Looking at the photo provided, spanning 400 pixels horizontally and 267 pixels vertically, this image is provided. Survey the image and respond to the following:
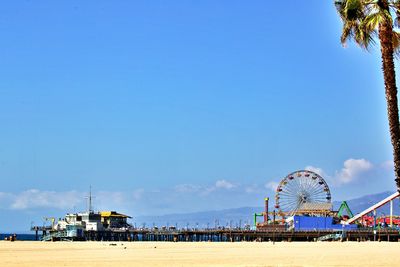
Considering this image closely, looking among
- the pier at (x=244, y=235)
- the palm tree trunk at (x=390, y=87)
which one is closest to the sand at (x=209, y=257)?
the palm tree trunk at (x=390, y=87)

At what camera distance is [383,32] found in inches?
797

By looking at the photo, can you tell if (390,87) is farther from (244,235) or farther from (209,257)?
(244,235)

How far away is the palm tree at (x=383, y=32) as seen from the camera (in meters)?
A: 20.0

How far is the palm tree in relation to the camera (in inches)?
787

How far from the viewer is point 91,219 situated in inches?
4739

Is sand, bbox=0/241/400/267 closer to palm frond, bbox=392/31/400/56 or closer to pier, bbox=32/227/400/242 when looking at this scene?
palm frond, bbox=392/31/400/56

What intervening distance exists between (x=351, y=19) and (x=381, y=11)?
103 centimetres

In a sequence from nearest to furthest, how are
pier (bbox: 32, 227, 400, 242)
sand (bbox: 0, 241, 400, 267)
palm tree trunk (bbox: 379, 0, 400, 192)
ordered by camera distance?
palm tree trunk (bbox: 379, 0, 400, 192) < sand (bbox: 0, 241, 400, 267) < pier (bbox: 32, 227, 400, 242)

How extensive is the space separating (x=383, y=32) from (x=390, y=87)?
164 centimetres

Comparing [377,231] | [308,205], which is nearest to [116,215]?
[308,205]

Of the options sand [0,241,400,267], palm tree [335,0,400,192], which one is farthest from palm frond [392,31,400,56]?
sand [0,241,400,267]

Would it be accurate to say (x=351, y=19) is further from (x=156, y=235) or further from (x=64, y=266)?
(x=156, y=235)

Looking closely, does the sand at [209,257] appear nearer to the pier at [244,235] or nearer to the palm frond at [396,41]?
the palm frond at [396,41]

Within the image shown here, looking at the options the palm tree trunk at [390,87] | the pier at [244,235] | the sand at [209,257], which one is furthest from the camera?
the pier at [244,235]
